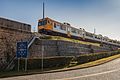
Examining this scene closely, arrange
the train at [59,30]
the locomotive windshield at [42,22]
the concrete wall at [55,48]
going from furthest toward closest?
1. the locomotive windshield at [42,22]
2. the train at [59,30]
3. the concrete wall at [55,48]

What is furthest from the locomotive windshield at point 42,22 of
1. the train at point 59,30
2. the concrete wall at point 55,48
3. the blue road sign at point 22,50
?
the blue road sign at point 22,50

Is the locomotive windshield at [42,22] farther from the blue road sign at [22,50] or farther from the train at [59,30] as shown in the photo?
the blue road sign at [22,50]

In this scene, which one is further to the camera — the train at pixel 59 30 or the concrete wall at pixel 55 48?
the train at pixel 59 30

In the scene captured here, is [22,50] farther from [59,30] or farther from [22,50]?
[59,30]

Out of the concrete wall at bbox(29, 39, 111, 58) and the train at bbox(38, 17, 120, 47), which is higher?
the train at bbox(38, 17, 120, 47)

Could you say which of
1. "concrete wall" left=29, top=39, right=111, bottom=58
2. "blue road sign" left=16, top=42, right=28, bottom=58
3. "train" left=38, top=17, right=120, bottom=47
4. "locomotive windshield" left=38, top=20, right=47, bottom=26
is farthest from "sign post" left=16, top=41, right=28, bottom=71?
"locomotive windshield" left=38, top=20, right=47, bottom=26

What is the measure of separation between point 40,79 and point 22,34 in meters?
12.5

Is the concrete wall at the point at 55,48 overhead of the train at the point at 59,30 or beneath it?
beneath

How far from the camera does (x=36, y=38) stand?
26.4 metres

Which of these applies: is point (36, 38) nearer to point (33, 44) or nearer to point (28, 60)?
point (33, 44)

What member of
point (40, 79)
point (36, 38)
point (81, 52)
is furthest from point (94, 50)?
point (40, 79)

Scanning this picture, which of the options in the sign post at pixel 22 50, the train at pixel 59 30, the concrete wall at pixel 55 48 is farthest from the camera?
the train at pixel 59 30

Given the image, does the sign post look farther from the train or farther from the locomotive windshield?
the locomotive windshield

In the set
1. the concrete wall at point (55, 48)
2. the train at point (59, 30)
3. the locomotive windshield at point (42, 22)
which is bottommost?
the concrete wall at point (55, 48)
